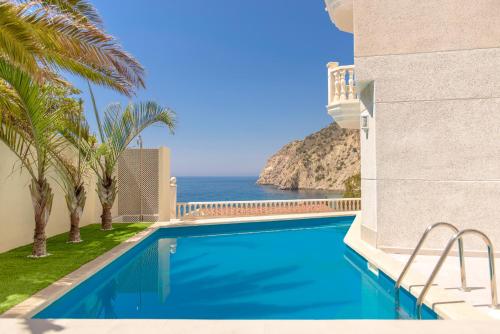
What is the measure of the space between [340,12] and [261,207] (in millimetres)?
7003

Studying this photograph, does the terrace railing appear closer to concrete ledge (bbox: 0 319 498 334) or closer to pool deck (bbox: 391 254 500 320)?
pool deck (bbox: 391 254 500 320)

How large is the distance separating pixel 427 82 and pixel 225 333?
17.9ft

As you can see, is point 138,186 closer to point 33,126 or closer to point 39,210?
point 39,210

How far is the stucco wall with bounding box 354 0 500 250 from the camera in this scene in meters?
5.59

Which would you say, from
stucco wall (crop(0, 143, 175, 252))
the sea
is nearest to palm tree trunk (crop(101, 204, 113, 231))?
stucco wall (crop(0, 143, 175, 252))

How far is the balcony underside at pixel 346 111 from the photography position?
27.3ft

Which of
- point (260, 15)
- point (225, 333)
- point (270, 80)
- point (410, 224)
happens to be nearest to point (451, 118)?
point (410, 224)

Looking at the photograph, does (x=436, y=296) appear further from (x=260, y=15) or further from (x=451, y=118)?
(x=260, y=15)

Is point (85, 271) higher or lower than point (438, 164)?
lower

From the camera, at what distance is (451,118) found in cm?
570

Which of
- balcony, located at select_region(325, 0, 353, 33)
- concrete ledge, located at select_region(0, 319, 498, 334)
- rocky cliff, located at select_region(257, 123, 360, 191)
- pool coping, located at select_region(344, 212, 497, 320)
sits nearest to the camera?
concrete ledge, located at select_region(0, 319, 498, 334)

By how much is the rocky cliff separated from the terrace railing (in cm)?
4396

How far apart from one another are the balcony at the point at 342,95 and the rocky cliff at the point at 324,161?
158 feet

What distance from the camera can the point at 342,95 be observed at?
8.44 metres
